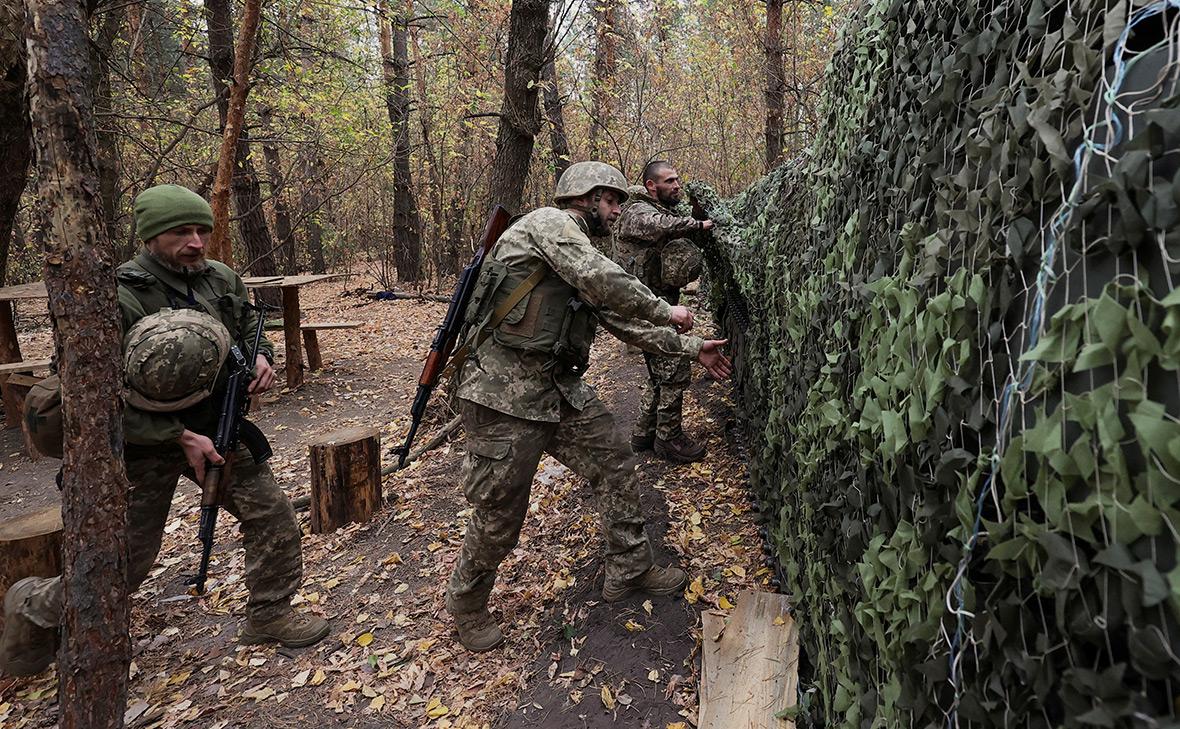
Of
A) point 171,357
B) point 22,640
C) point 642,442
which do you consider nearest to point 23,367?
point 22,640

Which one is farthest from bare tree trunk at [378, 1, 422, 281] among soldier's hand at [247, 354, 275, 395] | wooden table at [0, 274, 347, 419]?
soldier's hand at [247, 354, 275, 395]

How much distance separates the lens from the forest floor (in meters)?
3.14

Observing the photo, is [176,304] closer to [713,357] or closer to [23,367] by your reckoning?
[713,357]

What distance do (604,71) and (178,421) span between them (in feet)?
38.1

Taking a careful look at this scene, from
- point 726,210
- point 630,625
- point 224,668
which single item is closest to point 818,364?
point 630,625

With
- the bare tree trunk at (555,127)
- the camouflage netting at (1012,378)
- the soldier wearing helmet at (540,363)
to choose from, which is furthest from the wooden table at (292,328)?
→ the camouflage netting at (1012,378)

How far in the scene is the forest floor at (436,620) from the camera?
10.3 feet

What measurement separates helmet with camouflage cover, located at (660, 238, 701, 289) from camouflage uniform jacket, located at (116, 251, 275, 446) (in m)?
3.25

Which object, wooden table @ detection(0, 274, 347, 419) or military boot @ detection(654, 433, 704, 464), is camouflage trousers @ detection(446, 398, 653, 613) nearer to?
military boot @ detection(654, 433, 704, 464)

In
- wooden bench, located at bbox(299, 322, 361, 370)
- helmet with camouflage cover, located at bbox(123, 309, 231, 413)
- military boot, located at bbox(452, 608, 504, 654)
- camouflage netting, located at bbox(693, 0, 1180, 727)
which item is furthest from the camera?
wooden bench, located at bbox(299, 322, 361, 370)

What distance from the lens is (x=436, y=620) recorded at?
12.7 feet

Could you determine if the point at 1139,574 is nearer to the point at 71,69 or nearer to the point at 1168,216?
the point at 1168,216

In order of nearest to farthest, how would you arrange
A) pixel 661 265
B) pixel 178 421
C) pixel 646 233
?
pixel 178 421, pixel 646 233, pixel 661 265

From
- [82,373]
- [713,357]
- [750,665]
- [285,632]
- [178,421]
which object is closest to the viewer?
[82,373]
